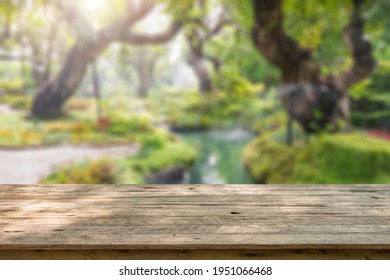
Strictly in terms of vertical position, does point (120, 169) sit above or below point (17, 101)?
below

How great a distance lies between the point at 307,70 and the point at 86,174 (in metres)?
4.23

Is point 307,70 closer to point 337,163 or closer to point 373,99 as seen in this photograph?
point 373,99

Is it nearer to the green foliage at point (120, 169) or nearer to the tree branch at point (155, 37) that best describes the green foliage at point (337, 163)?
the green foliage at point (120, 169)

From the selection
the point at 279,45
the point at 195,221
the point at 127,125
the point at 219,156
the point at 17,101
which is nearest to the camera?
the point at 195,221

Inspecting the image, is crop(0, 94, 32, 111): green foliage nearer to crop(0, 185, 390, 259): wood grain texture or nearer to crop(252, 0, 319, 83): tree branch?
crop(252, 0, 319, 83): tree branch

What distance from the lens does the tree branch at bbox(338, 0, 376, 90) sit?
18.7 ft

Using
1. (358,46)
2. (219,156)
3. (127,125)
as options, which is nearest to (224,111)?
(219,156)

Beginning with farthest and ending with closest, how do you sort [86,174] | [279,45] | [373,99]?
[373,99] → [279,45] → [86,174]

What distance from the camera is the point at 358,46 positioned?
587 cm

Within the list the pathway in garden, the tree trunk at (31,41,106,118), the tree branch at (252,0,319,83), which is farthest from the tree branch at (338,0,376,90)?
the tree trunk at (31,41,106,118)

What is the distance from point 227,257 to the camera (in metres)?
1.16

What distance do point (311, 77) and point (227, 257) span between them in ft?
19.2

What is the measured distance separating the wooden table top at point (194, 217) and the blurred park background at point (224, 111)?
359cm

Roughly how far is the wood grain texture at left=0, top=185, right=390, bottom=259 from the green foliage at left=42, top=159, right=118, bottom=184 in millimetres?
4079
